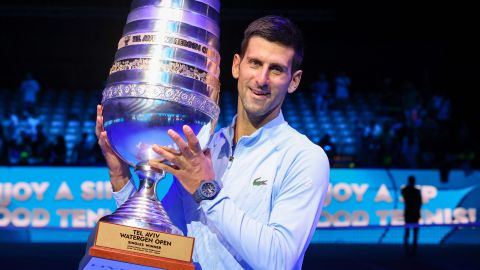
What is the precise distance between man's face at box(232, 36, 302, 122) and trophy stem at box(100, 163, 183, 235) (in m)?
0.31

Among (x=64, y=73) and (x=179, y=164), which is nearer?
(x=179, y=164)

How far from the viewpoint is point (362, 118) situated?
14.2 metres

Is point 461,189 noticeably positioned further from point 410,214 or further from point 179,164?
point 179,164

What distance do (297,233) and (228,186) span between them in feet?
0.84

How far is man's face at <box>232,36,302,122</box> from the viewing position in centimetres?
155

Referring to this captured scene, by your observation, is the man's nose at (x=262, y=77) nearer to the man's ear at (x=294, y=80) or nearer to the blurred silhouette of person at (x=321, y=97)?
the man's ear at (x=294, y=80)

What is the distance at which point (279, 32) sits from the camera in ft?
5.04

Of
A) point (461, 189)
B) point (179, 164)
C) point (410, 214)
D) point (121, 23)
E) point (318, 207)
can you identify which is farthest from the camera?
point (121, 23)

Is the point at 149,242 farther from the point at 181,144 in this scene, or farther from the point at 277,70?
the point at 277,70

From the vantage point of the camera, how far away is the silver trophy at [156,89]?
1.40 m

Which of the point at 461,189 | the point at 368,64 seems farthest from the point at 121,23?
the point at 461,189

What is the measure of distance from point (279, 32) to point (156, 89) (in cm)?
35

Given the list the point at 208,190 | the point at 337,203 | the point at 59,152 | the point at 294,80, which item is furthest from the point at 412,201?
the point at 208,190

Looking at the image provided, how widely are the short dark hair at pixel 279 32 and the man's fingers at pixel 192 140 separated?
13.9 inches
